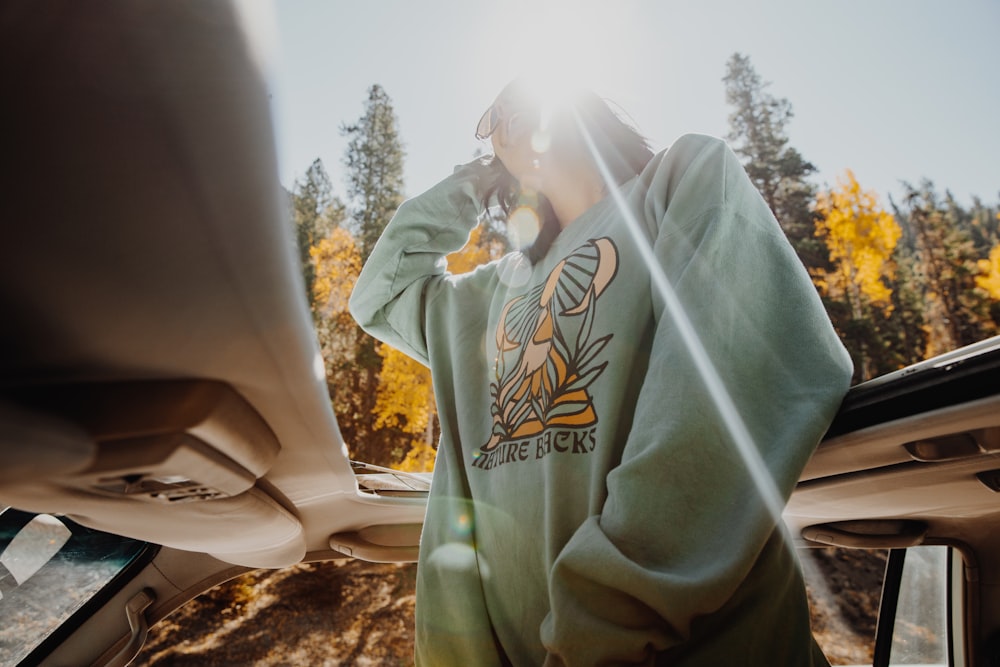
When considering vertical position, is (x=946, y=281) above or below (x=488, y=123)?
below

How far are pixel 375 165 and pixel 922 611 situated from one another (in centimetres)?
2092

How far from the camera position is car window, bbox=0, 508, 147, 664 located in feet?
4.99

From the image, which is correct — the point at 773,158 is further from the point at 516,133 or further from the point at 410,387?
the point at 516,133

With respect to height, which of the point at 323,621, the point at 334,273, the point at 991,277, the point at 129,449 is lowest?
the point at 323,621

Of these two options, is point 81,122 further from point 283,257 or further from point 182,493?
point 182,493

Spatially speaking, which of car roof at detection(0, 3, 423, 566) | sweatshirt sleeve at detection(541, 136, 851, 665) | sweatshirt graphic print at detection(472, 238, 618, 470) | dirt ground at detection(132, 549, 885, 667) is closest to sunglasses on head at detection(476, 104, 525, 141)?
sweatshirt graphic print at detection(472, 238, 618, 470)

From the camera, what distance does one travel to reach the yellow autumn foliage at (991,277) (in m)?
20.3

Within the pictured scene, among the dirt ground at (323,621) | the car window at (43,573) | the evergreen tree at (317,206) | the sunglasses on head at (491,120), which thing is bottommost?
the dirt ground at (323,621)

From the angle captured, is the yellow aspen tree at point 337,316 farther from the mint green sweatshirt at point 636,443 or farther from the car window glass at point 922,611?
the mint green sweatshirt at point 636,443

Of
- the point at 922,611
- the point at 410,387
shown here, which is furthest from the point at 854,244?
the point at 922,611

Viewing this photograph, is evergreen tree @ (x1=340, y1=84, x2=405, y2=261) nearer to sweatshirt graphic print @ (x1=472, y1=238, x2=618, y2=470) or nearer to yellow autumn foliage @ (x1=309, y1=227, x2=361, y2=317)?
yellow autumn foliage @ (x1=309, y1=227, x2=361, y2=317)

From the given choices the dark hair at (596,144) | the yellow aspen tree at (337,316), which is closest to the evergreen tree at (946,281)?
the yellow aspen tree at (337,316)

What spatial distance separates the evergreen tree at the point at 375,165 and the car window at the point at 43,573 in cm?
1726

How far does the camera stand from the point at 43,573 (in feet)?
5.15
